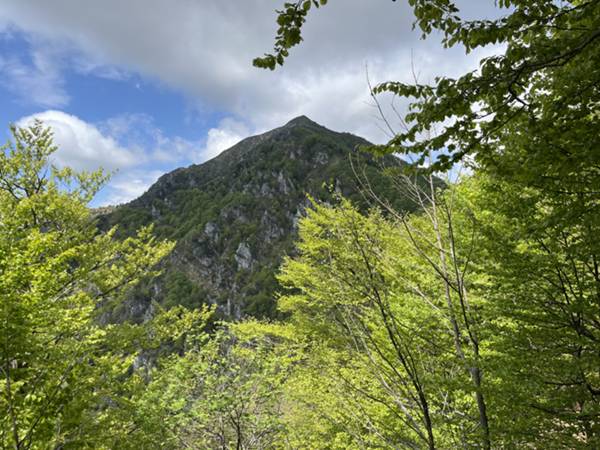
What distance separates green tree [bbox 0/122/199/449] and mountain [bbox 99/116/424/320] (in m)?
75.8

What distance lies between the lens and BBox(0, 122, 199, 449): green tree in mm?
4082

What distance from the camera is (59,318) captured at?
5.24 m

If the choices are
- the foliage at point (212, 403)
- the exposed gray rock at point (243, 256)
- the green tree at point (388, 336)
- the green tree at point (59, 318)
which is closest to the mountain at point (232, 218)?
the exposed gray rock at point (243, 256)

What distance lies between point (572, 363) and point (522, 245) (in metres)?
1.97

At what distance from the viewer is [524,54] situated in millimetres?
1982

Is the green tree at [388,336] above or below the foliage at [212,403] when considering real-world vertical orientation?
above

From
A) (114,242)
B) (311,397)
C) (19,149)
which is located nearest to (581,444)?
(311,397)

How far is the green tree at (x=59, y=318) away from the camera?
4.08 m

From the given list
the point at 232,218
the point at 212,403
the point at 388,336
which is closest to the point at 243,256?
the point at 232,218

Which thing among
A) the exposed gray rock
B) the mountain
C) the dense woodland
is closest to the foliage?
the dense woodland

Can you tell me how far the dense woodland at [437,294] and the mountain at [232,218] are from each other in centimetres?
7785

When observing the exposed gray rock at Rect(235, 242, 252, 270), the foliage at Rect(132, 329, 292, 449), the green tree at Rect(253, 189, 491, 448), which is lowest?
the foliage at Rect(132, 329, 292, 449)

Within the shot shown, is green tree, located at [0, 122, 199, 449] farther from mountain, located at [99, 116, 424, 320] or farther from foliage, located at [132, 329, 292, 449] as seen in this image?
mountain, located at [99, 116, 424, 320]

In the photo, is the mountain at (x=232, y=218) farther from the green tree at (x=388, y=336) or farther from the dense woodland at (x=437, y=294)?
the dense woodland at (x=437, y=294)
